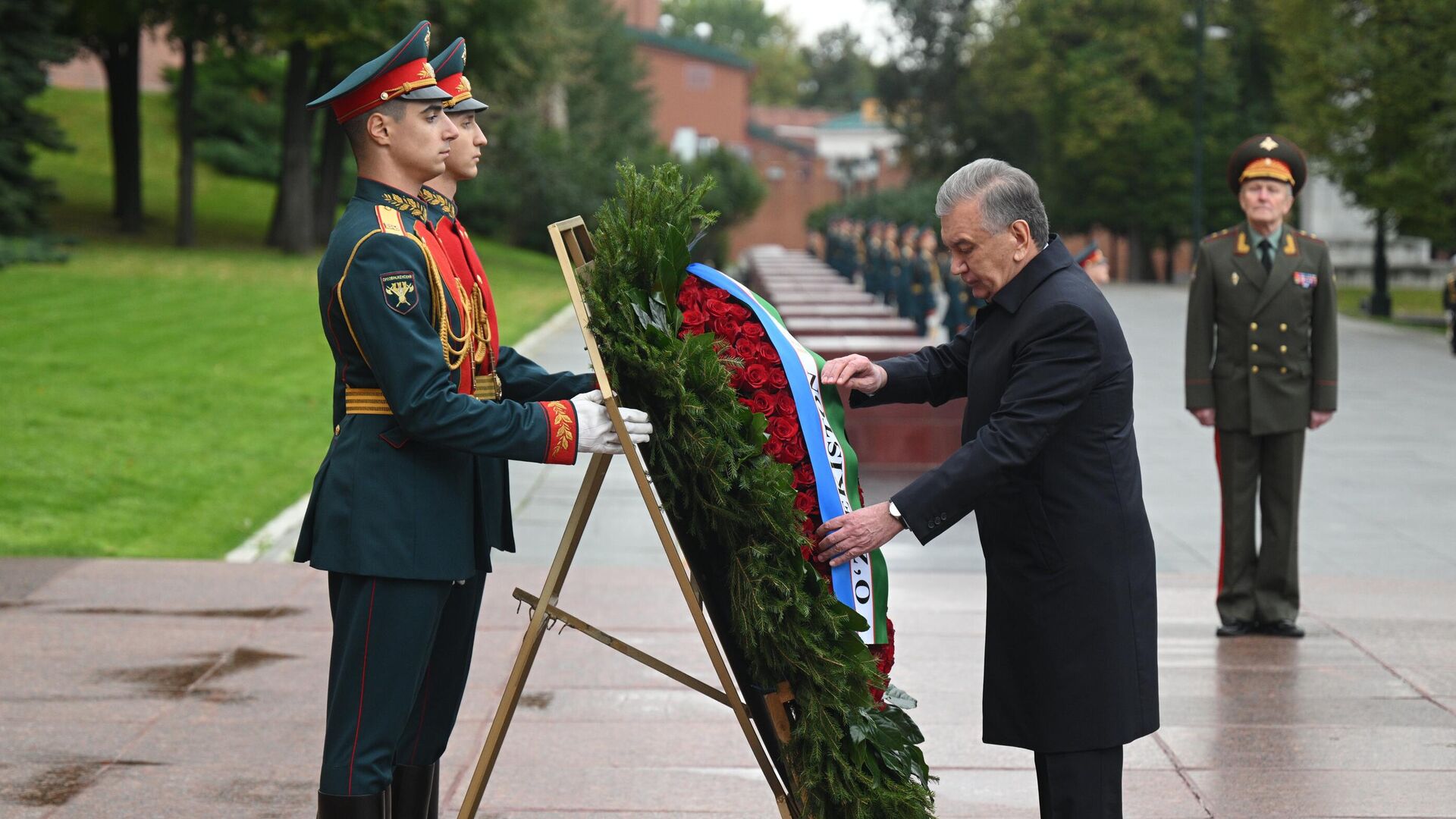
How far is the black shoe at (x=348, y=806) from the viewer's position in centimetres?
360

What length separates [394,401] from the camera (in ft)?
11.4

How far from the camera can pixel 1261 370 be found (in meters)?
6.92

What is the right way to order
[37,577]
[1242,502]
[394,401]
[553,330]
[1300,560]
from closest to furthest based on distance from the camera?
[394,401] < [1242,502] < [37,577] < [1300,560] < [553,330]

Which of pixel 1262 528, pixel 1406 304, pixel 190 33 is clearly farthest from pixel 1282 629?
pixel 1406 304

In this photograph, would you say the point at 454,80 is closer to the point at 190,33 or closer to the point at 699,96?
the point at 190,33

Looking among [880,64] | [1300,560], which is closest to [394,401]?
[1300,560]

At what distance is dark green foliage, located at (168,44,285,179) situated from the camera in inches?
1759

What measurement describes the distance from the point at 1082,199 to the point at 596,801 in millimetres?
50584

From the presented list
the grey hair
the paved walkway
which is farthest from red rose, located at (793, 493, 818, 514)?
the paved walkway

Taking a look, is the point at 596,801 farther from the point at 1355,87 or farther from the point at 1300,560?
the point at 1355,87

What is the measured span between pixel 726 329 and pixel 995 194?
689 mm

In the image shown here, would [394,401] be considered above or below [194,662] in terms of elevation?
above

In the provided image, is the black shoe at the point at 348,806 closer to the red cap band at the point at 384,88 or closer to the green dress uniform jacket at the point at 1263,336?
the red cap band at the point at 384,88

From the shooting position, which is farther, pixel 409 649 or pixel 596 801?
pixel 596 801
